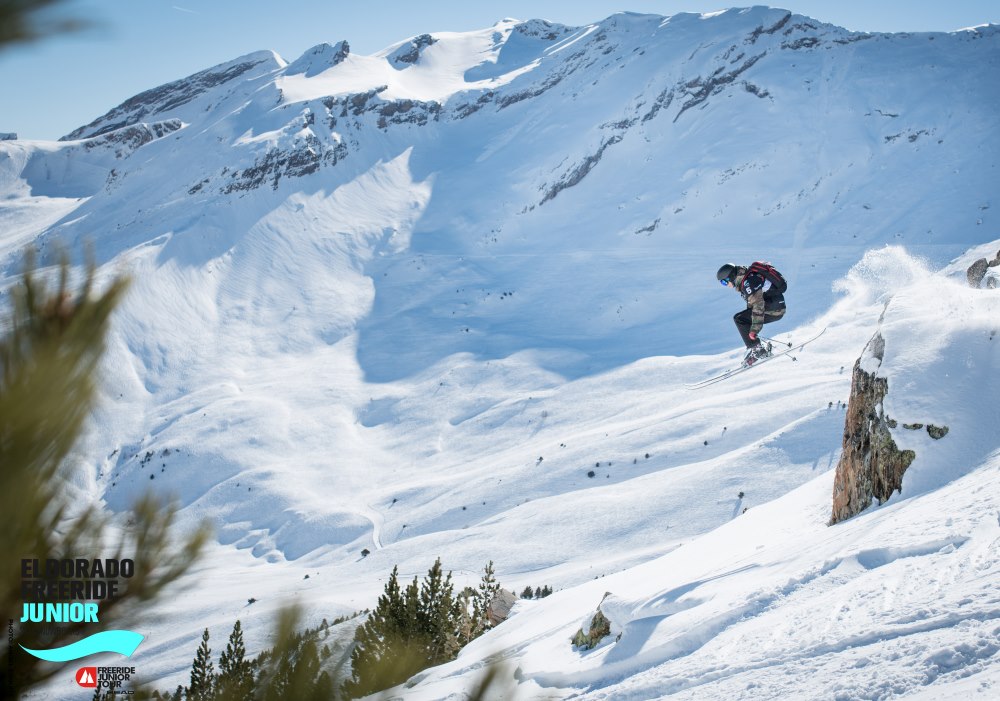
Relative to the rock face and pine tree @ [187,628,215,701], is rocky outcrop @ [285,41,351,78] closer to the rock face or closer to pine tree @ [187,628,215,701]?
pine tree @ [187,628,215,701]

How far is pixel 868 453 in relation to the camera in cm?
994

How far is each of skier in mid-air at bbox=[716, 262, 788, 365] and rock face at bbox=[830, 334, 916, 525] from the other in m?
2.94


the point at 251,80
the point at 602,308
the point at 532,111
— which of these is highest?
the point at 251,80

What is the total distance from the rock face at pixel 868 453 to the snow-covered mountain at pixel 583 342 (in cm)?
28

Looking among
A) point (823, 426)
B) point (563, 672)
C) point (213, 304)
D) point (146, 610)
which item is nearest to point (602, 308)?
point (823, 426)

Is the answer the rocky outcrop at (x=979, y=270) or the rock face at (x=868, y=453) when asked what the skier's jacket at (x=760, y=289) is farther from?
the rocky outcrop at (x=979, y=270)

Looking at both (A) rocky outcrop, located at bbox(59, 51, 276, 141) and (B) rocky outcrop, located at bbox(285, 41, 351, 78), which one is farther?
(A) rocky outcrop, located at bbox(59, 51, 276, 141)

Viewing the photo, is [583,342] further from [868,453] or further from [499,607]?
[868,453]

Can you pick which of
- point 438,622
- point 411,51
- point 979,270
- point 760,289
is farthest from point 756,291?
point 411,51

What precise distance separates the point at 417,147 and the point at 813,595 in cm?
10396

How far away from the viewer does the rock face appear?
9.40 metres

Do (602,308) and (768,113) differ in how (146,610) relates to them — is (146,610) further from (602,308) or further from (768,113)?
(768,113)

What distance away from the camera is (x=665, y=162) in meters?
79.4

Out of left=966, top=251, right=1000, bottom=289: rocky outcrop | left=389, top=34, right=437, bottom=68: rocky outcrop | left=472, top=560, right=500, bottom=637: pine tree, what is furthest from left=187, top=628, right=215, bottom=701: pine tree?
left=389, top=34, right=437, bottom=68: rocky outcrop
